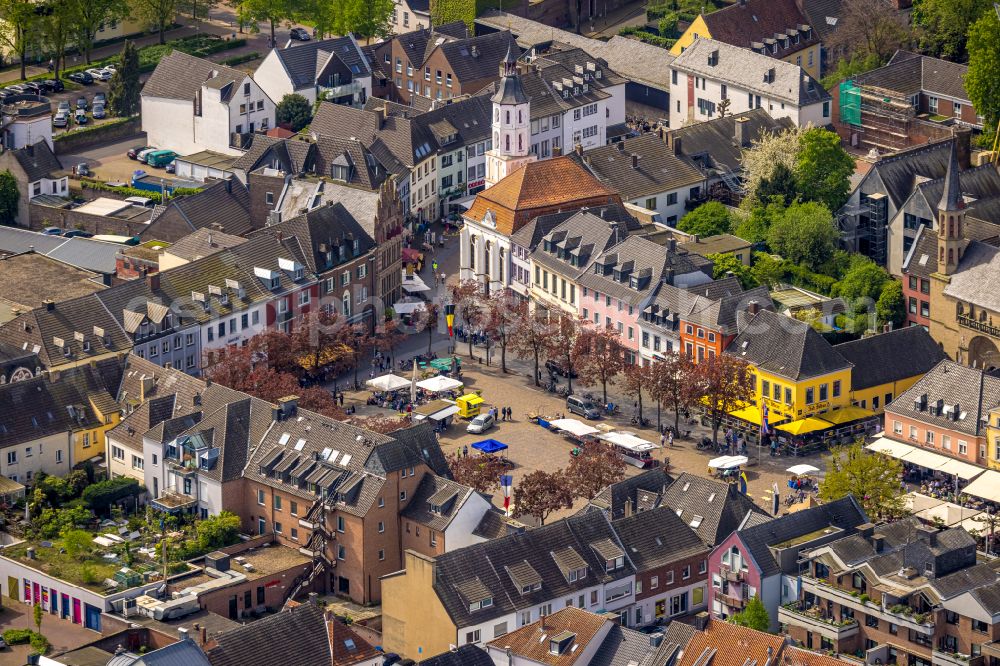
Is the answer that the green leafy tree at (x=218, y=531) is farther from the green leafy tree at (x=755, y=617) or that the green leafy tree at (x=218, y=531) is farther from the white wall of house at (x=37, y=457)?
the green leafy tree at (x=755, y=617)

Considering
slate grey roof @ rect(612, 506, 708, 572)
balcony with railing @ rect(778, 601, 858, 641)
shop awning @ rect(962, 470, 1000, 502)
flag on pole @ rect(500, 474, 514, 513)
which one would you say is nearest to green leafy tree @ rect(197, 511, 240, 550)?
flag on pole @ rect(500, 474, 514, 513)

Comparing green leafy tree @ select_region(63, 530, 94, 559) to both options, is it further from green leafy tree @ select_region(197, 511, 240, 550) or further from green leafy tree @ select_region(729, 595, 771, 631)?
green leafy tree @ select_region(729, 595, 771, 631)

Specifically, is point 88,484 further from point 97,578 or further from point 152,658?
point 152,658

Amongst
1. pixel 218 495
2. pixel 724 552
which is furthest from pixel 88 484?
pixel 724 552

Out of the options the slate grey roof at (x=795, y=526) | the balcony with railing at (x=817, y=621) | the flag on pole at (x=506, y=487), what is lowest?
the flag on pole at (x=506, y=487)

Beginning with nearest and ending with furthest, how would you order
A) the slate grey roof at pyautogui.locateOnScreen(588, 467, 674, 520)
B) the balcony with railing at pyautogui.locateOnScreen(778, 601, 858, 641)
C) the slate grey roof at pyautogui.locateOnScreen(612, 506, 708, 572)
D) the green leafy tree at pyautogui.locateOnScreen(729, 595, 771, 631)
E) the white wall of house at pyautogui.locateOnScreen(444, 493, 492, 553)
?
the balcony with railing at pyautogui.locateOnScreen(778, 601, 858, 641)
the green leafy tree at pyautogui.locateOnScreen(729, 595, 771, 631)
the slate grey roof at pyautogui.locateOnScreen(612, 506, 708, 572)
the white wall of house at pyautogui.locateOnScreen(444, 493, 492, 553)
the slate grey roof at pyautogui.locateOnScreen(588, 467, 674, 520)

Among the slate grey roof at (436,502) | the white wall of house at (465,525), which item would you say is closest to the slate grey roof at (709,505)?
the white wall of house at (465,525)
